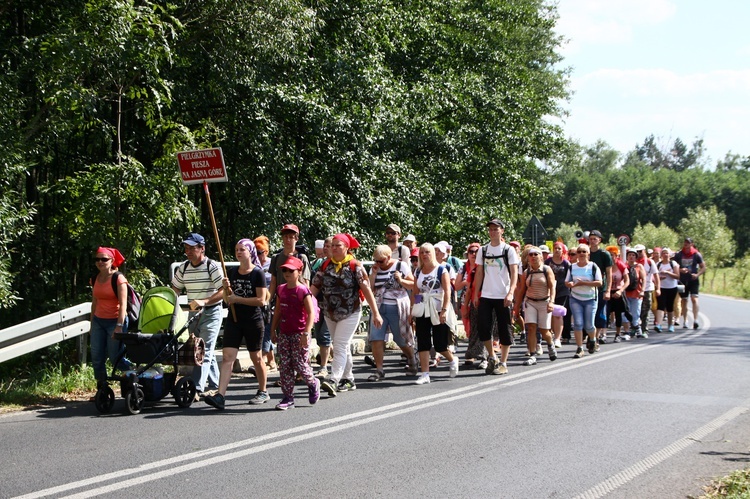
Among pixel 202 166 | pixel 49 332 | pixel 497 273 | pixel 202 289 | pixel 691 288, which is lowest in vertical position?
pixel 49 332

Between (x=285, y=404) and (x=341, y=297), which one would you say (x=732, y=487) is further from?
(x=341, y=297)

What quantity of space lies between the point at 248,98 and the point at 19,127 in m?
5.97

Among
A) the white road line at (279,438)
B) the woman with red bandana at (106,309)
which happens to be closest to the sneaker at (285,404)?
the white road line at (279,438)

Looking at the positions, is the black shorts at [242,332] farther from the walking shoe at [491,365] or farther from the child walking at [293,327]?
the walking shoe at [491,365]

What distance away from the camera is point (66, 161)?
55.0 ft

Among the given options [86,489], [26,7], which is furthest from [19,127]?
[86,489]

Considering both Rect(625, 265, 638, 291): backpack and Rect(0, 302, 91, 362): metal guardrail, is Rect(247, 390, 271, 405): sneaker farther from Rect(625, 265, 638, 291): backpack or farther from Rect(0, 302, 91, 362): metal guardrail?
Rect(625, 265, 638, 291): backpack

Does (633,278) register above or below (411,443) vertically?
above

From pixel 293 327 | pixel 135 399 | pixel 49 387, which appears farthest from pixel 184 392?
pixel 49 387

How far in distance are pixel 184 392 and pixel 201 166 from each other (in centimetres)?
313

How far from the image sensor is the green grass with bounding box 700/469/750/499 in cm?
553

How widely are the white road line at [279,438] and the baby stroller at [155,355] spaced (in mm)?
1911

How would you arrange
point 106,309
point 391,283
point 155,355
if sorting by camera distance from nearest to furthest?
point 155,355 → point 106,309 → point 391,283

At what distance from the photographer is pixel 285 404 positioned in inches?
358
